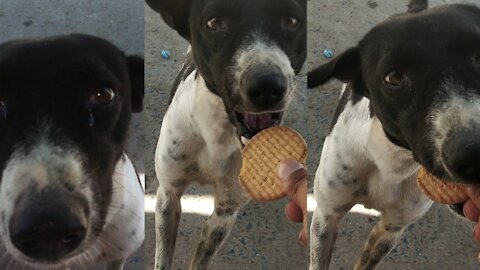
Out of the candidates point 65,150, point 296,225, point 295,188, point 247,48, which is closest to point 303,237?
point 296,225

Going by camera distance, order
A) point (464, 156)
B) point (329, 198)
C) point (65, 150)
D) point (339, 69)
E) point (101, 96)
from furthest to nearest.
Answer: point (329, 198) < point (339, 69) < point (101, 96) < point (65, 150) < point (464, 156)

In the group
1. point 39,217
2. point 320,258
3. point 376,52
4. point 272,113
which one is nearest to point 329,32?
point 376,52

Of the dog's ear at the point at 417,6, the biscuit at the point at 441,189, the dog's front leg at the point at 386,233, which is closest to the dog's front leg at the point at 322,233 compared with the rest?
the dog's front leg at the point at 386,233

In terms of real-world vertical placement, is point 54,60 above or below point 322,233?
above

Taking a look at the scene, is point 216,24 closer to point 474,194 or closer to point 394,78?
point 394,78

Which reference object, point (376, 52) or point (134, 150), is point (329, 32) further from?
point (134, 150)

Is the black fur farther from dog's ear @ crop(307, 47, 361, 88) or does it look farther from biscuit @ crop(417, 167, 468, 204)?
biscuit @ crop(417, 167, 468, 204)
